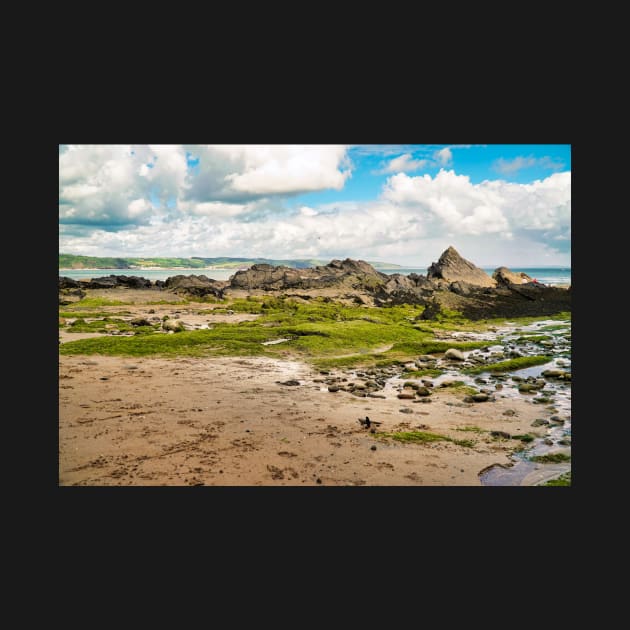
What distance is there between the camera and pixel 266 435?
1135 centimetres

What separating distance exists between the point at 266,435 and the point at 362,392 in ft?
17.7

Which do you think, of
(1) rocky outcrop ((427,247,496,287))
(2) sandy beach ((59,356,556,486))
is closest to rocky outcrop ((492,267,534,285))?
(1) rocky outcrop ((427,247,496,287))

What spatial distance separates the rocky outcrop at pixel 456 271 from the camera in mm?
70681

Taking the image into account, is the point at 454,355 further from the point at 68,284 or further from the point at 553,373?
the point at 68,284

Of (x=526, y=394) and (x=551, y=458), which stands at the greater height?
(x=526, y=394)

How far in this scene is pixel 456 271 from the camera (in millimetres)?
72125

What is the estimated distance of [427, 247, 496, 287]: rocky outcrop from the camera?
7068 centimetres

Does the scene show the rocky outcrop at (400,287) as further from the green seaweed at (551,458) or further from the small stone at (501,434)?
the green seaweed at (551,458)

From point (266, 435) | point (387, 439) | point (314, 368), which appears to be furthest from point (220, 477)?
point (314, 368)

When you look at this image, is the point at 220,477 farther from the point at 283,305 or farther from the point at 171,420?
the point at 283,305

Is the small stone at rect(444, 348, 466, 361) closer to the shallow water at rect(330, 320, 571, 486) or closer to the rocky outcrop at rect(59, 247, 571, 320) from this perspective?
the shallow water at rect(330, 320, 571, 486)

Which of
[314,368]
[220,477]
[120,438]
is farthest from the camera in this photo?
[314,368]

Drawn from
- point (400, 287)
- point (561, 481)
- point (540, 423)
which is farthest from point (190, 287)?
point (561, 481)

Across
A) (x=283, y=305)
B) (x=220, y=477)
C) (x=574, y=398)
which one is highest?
(x=283, y=305)
